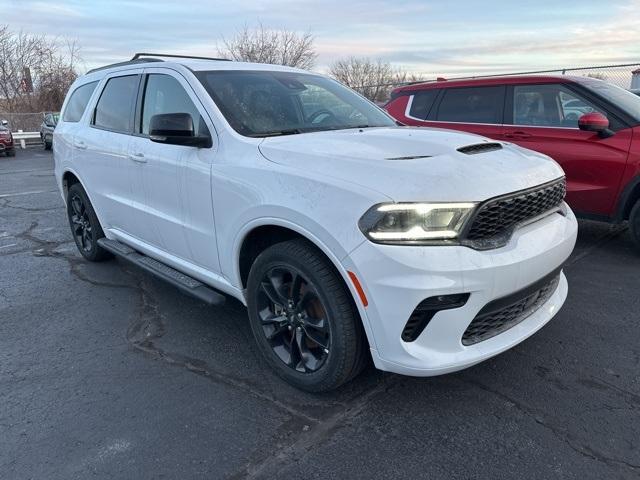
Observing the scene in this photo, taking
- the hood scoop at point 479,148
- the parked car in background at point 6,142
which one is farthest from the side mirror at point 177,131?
the parked car in background at point 6,142

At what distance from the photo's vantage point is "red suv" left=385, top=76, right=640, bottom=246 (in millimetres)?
5086

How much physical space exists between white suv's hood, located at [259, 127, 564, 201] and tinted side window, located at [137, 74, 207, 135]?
2.24 feet

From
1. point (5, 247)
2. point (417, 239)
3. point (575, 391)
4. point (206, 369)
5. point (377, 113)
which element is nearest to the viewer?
point (417, 239)

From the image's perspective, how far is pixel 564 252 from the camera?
9.66 ft

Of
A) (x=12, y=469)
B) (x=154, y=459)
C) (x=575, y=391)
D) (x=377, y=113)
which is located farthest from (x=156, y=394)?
(x=377, y=113)

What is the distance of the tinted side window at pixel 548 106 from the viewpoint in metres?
5.51

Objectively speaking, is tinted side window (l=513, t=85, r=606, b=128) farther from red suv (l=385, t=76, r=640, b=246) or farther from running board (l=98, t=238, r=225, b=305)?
running board (l=98, t=238, r=225, b=305)

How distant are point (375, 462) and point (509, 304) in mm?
1017

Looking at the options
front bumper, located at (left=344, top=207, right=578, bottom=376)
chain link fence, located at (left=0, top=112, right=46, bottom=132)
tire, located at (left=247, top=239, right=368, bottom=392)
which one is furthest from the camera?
chain link fence, located at (left=0, top=112, right=46, bottom=132)

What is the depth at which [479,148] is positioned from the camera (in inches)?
120

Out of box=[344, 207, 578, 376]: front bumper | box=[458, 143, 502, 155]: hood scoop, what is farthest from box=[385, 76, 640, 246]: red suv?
box=[344, 207, 578, 376]: front bumper

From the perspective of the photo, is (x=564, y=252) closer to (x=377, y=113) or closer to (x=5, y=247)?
(x=377, y=113)

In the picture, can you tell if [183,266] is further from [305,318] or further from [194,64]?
[194,64]

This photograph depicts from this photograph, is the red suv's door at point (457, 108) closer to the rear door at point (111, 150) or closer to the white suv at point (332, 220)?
the white suv at point (332, 220)
